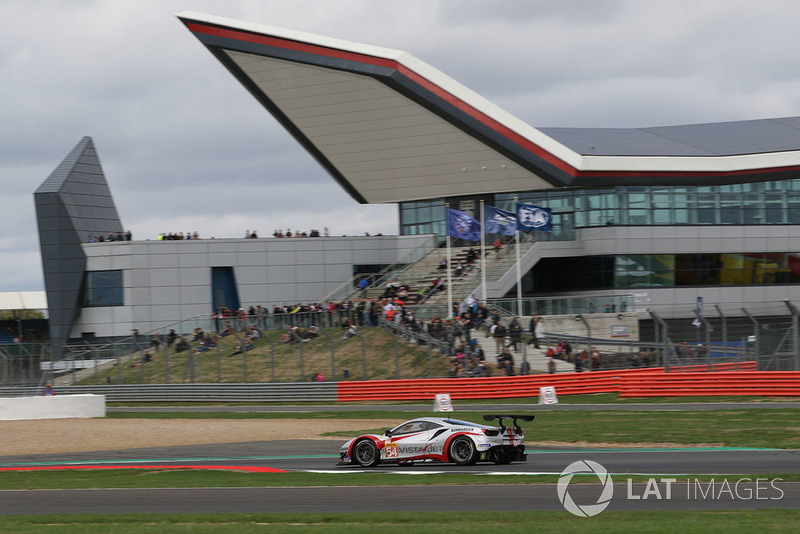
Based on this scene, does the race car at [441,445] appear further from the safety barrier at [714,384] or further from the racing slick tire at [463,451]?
the safety barrier at [714,384]

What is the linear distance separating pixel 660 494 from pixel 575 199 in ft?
140

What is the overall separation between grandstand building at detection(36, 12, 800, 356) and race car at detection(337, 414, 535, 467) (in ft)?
102

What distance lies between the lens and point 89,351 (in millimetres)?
49094

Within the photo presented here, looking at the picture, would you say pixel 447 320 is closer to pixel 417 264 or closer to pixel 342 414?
pixel 342 414

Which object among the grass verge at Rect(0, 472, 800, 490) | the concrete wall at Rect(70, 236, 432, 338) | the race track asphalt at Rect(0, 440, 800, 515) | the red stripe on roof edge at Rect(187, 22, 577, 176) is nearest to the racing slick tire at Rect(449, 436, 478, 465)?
the race track asphalt at Rect(0, 440, 800, 515)

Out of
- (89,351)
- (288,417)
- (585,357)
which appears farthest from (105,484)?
(89,351)

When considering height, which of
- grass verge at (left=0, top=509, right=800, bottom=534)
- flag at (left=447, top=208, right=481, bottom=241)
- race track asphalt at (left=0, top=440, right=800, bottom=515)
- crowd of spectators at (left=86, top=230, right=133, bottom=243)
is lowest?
race track asphalt at (left=0, top=440, right=800, bottom=515)

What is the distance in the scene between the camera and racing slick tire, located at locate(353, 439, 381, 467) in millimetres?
21047

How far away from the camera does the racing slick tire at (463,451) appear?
20.3 metres

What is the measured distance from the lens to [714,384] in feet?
117

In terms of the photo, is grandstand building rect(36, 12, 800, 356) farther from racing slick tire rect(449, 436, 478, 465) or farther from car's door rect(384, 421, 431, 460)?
racing slick tire rect(449, 436, 478, 465)

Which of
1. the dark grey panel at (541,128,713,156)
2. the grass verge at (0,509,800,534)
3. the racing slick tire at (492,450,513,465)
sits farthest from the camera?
the dark grey panel at (541,128,713,156)

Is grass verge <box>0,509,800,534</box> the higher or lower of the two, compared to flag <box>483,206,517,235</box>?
lower

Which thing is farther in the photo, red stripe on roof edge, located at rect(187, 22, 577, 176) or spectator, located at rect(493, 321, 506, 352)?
red stripe on roof edge, located at rect(187, 22, 577, 176)
